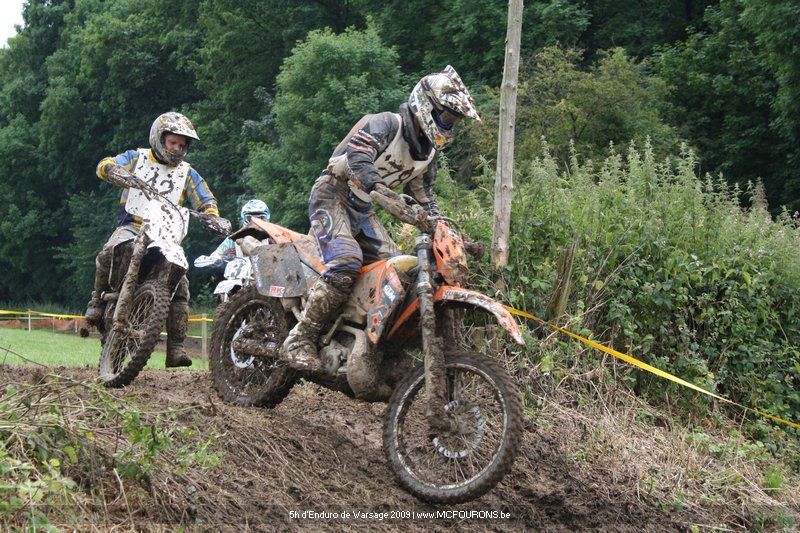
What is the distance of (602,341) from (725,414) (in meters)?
1.35

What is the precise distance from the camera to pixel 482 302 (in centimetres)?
626

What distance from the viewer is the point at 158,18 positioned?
49906mm

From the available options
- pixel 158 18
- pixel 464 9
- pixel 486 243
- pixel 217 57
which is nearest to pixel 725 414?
pixel 486 243

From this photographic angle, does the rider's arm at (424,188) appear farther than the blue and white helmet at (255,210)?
No

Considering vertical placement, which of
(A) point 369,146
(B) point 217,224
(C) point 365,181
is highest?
(A) point 369,146

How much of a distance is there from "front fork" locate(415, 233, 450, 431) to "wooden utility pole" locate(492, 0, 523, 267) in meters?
2.95

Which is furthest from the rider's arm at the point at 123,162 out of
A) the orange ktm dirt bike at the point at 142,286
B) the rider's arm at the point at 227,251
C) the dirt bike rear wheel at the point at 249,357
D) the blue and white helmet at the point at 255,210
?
the rider's arm at the point at 227,251

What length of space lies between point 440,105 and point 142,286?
356 cm

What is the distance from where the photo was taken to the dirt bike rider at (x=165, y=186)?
9297mm

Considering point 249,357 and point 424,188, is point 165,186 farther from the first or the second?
point 424,188

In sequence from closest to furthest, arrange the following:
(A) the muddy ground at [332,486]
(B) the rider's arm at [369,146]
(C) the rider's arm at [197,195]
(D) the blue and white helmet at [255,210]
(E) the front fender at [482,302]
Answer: (A) the muddy ground at [332,486] → (E) the front fender at [482,302] → (B) the rider's arm at [369,146] → (C) the rider's arm at [197,195] → (D) the blue and white helmet at [255,210]

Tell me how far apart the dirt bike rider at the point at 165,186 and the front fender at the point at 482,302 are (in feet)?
11.2

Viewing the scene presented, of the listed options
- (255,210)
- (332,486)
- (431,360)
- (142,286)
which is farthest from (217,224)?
(431,360)

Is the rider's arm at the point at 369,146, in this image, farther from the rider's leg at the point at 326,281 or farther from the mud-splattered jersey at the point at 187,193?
the mud-splattered jersey at the point at 187,193
